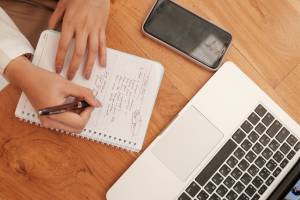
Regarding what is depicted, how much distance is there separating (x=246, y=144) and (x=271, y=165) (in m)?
0.06

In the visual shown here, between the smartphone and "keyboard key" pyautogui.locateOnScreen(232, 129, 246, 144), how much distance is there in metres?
0.12

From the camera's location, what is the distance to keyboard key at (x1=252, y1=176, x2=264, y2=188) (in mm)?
670

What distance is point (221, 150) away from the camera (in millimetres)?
673

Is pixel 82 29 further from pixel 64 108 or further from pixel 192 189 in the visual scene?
pixel 192 189

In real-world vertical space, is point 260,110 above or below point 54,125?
above

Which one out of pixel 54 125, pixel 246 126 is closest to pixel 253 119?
pixel 246 126

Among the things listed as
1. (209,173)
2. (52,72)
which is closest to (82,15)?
(52,72)

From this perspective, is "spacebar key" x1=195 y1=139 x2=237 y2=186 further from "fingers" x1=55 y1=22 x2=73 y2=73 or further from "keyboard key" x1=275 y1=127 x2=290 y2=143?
"fingers" x1=55 y1=22 x2=73 y2=73

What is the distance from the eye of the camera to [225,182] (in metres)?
0.66

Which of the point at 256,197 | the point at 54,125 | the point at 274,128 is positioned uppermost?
the point at 274,128

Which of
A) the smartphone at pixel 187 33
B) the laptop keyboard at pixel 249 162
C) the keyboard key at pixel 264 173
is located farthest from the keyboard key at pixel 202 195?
the smartphone at pixel 187 33

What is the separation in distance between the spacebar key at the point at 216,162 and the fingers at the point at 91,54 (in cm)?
26

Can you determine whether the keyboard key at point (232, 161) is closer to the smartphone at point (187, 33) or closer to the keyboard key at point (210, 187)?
the keyboard key at point (210, 187)

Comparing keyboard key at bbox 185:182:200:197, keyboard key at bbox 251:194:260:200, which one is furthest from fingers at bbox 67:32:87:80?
keyboard key at bbox 251:194:260:200
